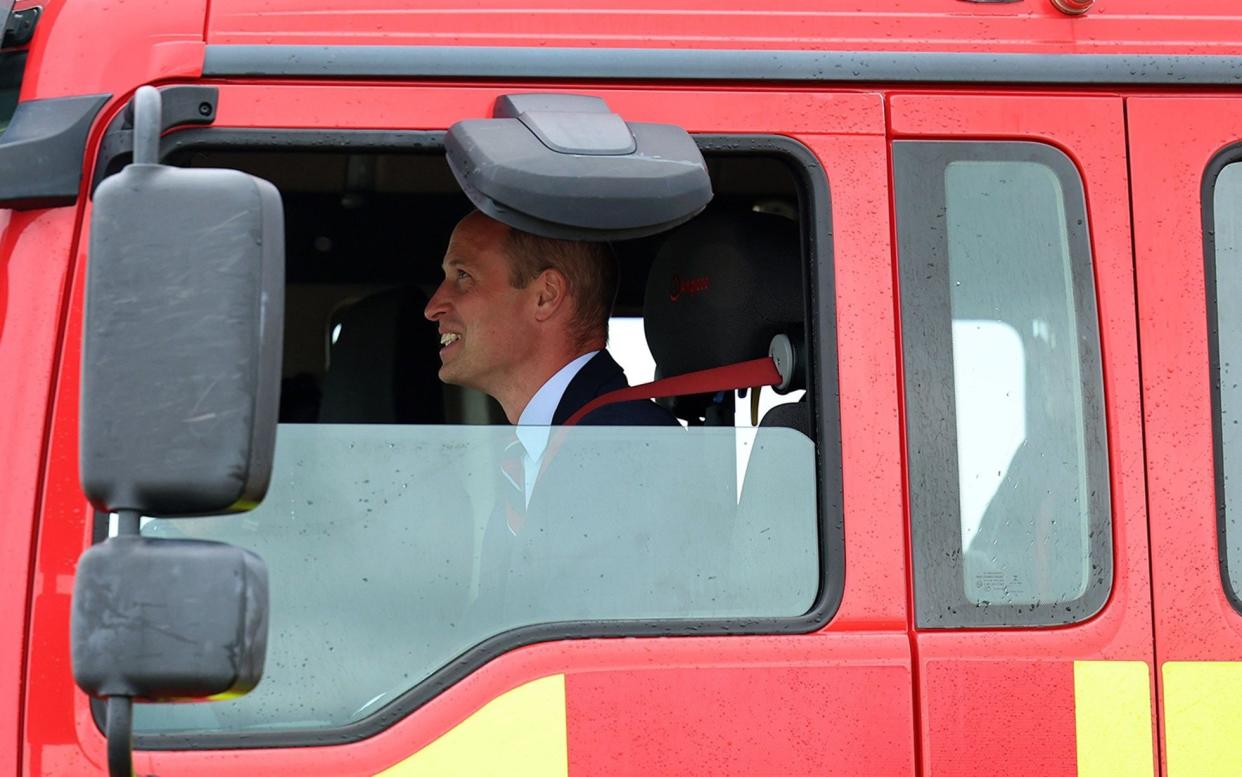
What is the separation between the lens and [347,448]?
207 centimetres

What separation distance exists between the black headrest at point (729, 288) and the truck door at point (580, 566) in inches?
3.1

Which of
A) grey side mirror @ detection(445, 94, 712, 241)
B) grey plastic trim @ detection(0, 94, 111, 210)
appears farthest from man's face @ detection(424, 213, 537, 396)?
grey plastic trim @ detection(0, 94, 111, 210)

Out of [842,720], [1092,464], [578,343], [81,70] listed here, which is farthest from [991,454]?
[81,70]

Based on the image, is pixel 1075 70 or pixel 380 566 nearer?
pixel 380 566

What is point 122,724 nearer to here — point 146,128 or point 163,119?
point 146,128

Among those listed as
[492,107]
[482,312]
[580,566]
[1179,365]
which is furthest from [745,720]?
[482,312]

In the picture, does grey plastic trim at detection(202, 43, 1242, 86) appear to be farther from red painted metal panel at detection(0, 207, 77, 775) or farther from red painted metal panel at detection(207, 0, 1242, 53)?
red painted metal panel at detection(0, 207, 77, 775)

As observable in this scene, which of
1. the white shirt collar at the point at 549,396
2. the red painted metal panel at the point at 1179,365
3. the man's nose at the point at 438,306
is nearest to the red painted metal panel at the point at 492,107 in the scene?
the red painted metal panel at the point at 1179,365

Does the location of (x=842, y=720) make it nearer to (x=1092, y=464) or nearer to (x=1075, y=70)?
(x=1092, y=464)

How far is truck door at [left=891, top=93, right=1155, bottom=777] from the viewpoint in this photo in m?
2.02

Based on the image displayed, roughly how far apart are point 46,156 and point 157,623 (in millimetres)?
797

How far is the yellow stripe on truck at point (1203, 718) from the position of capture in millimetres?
2016

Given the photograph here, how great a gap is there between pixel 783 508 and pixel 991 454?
31 cm

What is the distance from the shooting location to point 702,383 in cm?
241
